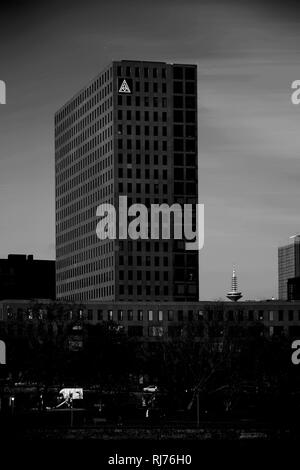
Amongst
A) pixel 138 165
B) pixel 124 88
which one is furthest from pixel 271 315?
pixel 124 88

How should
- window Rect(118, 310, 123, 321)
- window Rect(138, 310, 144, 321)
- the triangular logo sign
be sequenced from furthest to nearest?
the triangular logo sign → window Rect(138, 310, 144, 321) → window Rect(118, 310, 123, 321)

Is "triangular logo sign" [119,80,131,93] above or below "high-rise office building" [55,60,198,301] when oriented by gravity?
above

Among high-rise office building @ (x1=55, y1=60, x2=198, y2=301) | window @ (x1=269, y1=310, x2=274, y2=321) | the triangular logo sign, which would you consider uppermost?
the triangular logo sign

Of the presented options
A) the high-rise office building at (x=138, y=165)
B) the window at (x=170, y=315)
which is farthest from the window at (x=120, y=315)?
the high-rise office building at (x=138, y=165)

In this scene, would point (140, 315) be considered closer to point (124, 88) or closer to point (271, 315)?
point (271, 315)

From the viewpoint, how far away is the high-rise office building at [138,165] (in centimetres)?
14162

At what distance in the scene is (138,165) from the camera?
5679 inches

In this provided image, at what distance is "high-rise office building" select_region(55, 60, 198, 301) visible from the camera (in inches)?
5576

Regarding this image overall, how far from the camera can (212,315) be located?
3639 inches

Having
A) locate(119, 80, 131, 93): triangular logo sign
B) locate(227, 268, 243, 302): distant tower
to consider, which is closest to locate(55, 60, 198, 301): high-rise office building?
locate(119, 80, 131, 93): triangular logo sign

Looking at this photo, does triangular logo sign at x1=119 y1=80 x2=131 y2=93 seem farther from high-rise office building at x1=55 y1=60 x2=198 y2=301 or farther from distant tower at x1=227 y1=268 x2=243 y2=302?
distant tower at x1=227 y1=268 x2=243 y2=302

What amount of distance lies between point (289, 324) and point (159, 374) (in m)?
55.6
